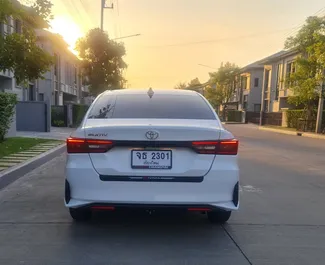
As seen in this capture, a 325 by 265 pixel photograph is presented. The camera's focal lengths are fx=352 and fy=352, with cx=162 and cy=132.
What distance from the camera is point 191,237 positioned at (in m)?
4.02

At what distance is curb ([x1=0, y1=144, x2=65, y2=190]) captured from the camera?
6688 mm

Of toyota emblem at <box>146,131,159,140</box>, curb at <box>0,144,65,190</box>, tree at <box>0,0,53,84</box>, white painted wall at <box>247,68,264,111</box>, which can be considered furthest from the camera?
white painted wall at <box>247,68,264,111</box>

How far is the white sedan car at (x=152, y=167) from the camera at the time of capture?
143 inches

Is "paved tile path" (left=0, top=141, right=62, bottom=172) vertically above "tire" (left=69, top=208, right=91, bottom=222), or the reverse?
"tire" (left=69, top=208, right=91, bottom=222)

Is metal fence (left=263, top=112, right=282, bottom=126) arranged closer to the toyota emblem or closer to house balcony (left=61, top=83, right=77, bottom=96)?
house balcony (left=61, top=83, right=77, bottom=96)

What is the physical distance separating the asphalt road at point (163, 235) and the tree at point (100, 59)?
27515 mm

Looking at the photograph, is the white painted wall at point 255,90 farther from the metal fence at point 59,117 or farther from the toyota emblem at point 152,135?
the toyota emblem at point 152,135

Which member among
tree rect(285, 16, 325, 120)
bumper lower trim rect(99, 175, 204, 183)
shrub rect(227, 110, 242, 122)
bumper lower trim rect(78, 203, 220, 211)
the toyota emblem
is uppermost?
tree rect(285, 16, 325, 120)

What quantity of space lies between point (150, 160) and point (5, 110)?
33.1 ft

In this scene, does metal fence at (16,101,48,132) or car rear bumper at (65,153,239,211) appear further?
metal fence at (16,101,48,132)

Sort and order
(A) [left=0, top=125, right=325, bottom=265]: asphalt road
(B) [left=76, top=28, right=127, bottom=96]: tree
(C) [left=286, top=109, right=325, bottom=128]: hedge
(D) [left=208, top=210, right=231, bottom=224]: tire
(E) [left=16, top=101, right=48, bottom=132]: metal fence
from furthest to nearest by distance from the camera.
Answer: (B) [left=76, top=28, right=127, bottom=96]: tree
(C) [left=286, top=109, right=325, bottom=128]: hedge
(E) [left=16, top=101, right=48, bottom=132]: metal fence
(D) [left=208, top=210, right=231, bottom=224]: tire
(A) [left=0, top=125, right=325, bottom=265]: asphalt road

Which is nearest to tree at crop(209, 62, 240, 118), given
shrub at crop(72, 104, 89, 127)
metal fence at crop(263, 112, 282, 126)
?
metal fence at crop(263, 112, 282, 126)

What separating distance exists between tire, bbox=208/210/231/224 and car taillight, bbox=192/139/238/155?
1.02 metres

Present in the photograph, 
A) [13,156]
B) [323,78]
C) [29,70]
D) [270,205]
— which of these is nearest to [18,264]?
[270,205]
